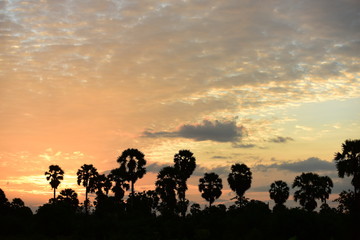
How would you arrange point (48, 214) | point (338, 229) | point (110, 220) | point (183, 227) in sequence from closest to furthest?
1. point (338, 229)
2. point (183, 227)
3. point (110, 220)
4. point (48, 214)

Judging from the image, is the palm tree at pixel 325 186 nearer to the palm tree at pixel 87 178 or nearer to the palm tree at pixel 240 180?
the palm tree at pixel 240 180

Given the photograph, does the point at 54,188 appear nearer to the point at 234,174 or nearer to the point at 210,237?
the point at 234,174

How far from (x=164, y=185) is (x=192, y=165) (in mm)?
7526

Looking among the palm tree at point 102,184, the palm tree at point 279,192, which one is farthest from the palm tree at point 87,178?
the palm tree at point 279,192

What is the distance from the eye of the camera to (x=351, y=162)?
A: 2468 inches

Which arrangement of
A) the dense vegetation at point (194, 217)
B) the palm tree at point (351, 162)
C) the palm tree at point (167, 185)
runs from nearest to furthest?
the dense vegetation at point (194, 217)
the palm tree at point (351, 162)
the palm tree at point (167, 185)

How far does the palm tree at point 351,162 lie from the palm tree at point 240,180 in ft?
96.4

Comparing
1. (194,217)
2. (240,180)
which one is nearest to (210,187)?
(240,180)

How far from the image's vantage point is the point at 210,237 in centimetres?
3111

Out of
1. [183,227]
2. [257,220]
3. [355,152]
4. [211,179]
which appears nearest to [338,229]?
[257,220]

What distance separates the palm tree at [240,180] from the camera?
9012 centimetres

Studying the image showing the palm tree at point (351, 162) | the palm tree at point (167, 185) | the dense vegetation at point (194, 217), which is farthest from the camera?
the palm tree at point (167, 185)

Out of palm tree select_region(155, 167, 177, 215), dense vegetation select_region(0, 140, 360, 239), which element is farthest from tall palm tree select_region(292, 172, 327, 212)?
palm tree select_region(155, 167, 177, 215)

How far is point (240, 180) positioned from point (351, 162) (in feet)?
102
